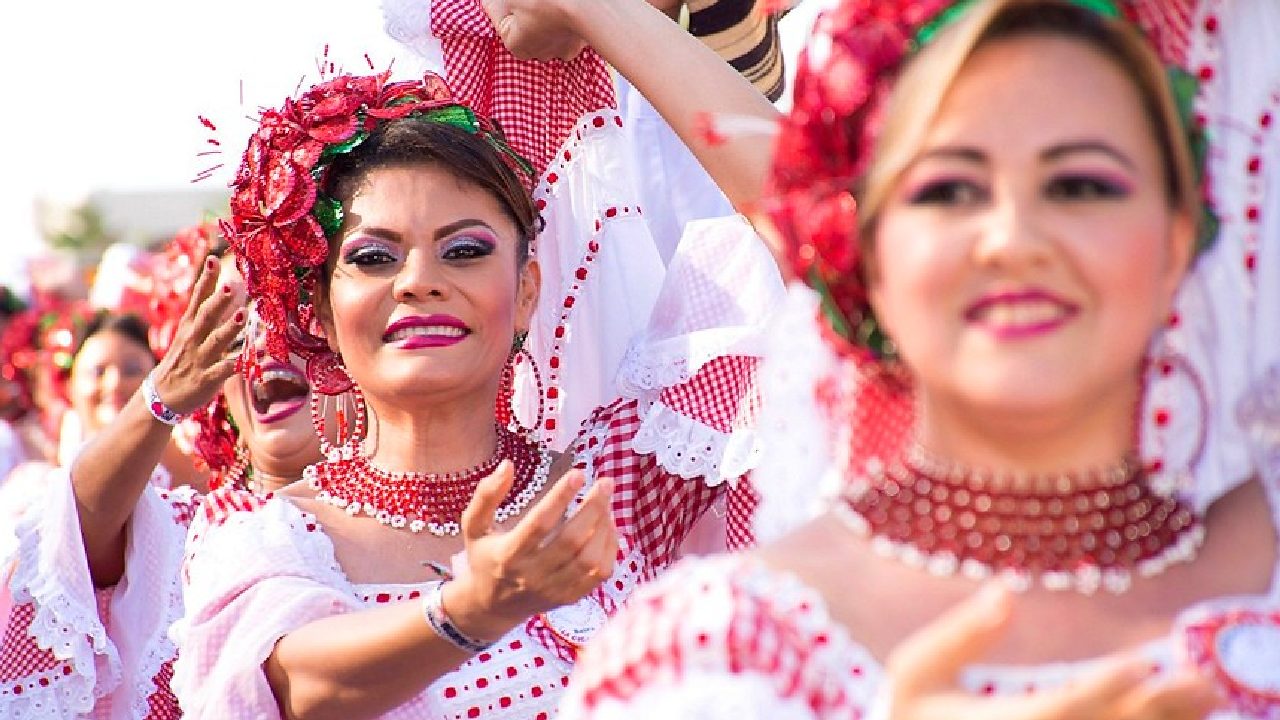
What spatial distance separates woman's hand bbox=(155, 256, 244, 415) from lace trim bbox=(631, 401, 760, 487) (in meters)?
1.03

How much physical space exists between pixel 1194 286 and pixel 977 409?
288 mm

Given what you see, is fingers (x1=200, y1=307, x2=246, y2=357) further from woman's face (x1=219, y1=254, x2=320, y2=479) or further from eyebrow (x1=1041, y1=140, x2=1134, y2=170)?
eyebrow (x1=1041, y1=140, x2=1134, y2=170)

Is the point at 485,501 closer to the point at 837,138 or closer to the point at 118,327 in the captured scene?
the point at 837,138

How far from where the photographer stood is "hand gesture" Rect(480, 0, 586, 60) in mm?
3346

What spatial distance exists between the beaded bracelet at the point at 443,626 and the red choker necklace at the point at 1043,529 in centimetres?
81

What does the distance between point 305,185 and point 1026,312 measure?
183 centimetres

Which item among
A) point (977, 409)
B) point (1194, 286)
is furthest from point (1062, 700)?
point (1194, 286)

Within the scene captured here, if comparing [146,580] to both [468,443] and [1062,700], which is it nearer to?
[468,443]

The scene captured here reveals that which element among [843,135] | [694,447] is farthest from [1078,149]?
[694,447]

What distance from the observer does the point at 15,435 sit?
6750 millimetres

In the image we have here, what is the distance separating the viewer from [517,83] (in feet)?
12.0

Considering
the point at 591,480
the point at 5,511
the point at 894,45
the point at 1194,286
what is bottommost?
the point at 5,511

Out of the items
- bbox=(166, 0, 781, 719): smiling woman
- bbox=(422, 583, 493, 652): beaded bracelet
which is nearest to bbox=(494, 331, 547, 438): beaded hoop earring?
bbox=(166, 0, 781, 719): smiling woman

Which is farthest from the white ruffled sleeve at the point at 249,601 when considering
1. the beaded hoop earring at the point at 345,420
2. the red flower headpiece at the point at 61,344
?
the red flower headpiece at the point at 61,344
